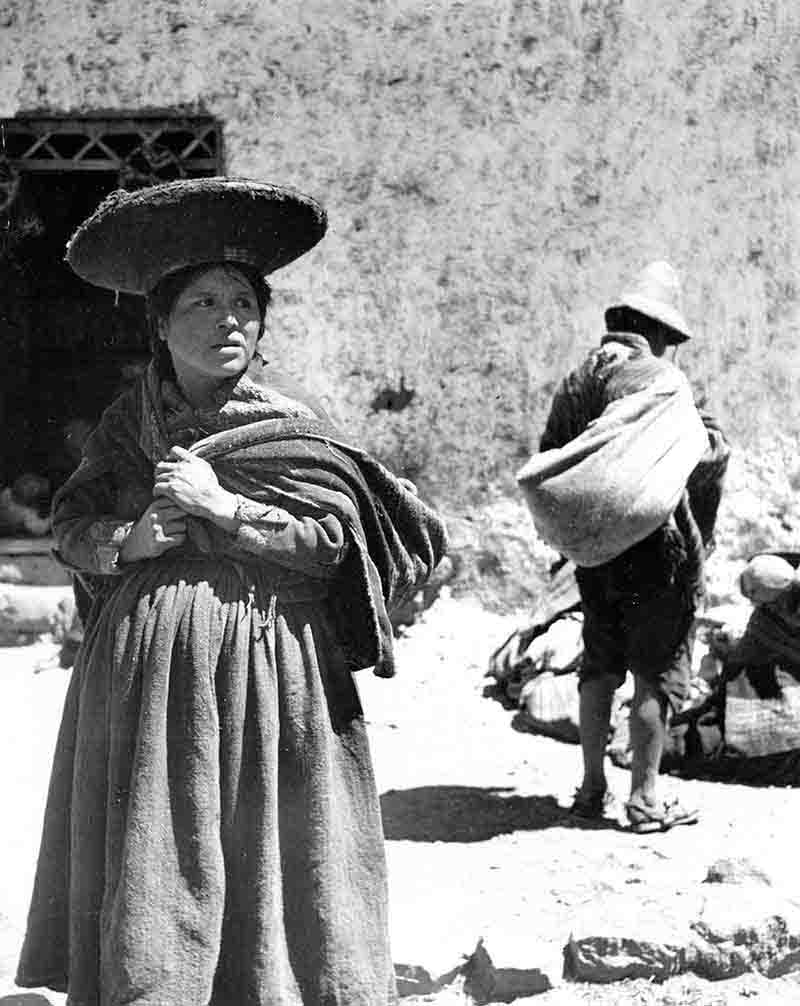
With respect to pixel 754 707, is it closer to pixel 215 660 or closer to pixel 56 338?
pixel 215 660

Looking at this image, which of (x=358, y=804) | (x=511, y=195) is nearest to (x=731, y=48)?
(x=511, y=195)

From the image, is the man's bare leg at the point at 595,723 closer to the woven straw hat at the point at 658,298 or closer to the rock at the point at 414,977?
the woven straw hat at the point at 658,298

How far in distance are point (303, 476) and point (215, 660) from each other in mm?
397

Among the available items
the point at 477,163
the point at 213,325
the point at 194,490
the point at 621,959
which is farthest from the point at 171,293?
the point at 477,163

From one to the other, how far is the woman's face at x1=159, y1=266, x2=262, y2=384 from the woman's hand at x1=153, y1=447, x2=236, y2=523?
0.20m

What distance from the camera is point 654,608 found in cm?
493

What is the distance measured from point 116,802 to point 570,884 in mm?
2119

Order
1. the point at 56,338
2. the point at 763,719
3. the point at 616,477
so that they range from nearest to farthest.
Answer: the point at 616,477, the point at 763,719, the point at 56,338

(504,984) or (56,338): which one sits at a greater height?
(56,338)

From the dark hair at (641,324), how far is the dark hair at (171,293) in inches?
94.9

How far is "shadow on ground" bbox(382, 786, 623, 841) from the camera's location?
4984 millimetres

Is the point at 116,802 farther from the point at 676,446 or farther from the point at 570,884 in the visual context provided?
the point at 676,446

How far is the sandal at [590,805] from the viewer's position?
200 inches

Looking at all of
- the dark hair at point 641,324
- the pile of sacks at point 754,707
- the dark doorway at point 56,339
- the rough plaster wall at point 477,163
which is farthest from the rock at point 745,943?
the dark doorway at point 56,339
